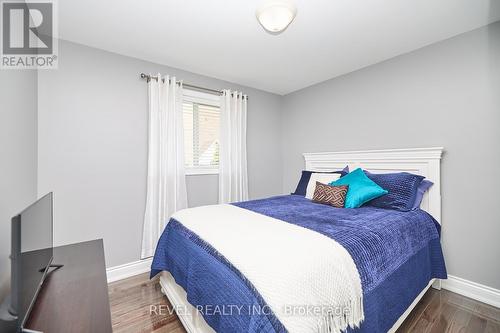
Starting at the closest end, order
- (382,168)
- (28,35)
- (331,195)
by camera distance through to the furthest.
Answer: (28,35) → (331,195) → (382,168)

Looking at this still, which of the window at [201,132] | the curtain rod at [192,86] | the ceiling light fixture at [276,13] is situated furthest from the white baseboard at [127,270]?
the ceiling light fixture at [276,13]

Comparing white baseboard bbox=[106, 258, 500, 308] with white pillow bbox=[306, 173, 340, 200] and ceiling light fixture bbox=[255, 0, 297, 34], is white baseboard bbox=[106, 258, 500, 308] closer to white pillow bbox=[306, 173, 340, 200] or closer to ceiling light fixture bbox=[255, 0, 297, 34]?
white pillow bbox=[306, 173, 340, 200]

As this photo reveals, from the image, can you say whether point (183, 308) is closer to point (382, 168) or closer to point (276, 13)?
point (276, 13)

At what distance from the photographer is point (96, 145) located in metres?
2.33

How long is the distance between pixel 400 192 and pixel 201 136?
7.98ft

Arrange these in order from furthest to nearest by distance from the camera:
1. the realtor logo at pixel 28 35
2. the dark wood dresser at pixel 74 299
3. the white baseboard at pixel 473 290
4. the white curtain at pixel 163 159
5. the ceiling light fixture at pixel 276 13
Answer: the white curtain at pixel 163 159, the white baseboard at pixel 473 290, the ceiling light fixture at pixel 276 13, the realtor logo at pixel 28 35, the dark wood dresser at pixel 74 299

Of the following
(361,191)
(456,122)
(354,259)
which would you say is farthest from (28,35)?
(456,122)

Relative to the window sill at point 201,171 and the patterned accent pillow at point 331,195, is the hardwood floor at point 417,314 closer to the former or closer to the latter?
the patterned accent pillow at point 331,195

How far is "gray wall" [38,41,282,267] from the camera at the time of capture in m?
2.13

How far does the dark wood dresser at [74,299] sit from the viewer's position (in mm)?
888

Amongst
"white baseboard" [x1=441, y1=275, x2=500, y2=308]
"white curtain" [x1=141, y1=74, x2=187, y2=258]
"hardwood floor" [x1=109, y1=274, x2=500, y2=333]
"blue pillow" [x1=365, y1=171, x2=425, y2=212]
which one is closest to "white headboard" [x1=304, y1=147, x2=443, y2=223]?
"blue pillow" [x1=365, y1=171, x2=425, y2=212]

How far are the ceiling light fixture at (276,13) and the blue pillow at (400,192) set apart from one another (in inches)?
71.1

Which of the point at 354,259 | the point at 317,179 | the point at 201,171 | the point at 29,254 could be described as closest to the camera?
the point at 29,254

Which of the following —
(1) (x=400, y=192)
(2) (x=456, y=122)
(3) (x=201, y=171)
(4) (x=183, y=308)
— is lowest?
(4) (x=183, y=308)
